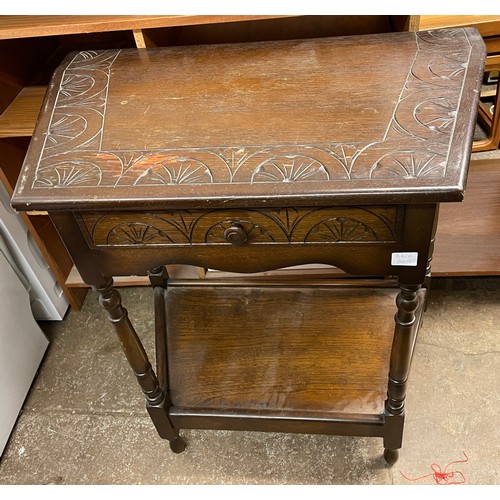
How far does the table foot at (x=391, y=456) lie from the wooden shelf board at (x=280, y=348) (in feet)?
0.48

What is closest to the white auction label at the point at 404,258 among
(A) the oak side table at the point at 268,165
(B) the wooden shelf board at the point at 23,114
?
(A) the oak side table at the point at 268,165

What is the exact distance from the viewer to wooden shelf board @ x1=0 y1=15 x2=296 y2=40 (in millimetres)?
1080

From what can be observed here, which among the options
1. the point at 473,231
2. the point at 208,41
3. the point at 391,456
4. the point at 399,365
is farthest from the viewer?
the point at 473,231

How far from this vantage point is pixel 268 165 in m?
0.81

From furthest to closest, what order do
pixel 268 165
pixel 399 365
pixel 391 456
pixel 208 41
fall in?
pixel 208 41
pixel 391 456
pixel 399 365
pixel 268 165

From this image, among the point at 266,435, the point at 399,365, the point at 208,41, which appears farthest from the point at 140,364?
the point at 208,41

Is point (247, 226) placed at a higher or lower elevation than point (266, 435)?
higher

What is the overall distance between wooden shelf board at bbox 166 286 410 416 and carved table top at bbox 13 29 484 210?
611mm

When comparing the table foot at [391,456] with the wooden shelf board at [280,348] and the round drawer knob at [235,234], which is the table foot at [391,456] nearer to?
the wooden shelf board at [280,348]

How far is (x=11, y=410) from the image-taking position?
1.46 metres

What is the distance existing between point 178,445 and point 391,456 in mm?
529

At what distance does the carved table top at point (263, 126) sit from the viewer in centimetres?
78

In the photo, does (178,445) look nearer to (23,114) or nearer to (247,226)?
(247,226)

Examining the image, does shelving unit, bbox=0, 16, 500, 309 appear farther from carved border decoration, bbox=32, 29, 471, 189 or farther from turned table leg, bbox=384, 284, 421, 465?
turned table leg, bbox=384, 284, 421, 465
